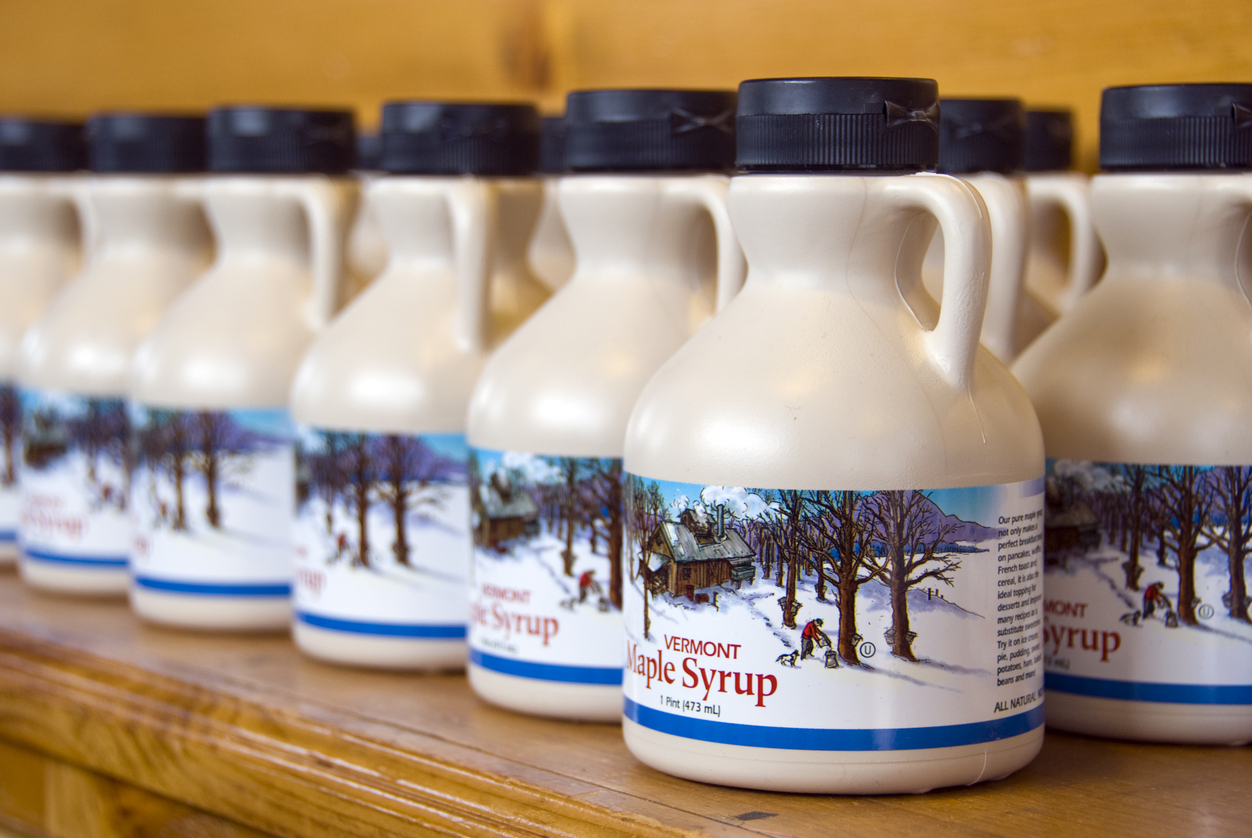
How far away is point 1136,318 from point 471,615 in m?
0.33

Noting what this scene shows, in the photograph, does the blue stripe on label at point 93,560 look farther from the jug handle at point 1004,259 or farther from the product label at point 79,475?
the jug handle at point 1004,259

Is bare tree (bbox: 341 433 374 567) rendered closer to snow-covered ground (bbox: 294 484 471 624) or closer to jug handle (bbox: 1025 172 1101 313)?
snow-covered ground (bbox: 294 484 471 624)

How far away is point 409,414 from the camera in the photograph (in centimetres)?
80

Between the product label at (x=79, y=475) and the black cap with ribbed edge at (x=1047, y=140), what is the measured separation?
1.85 feet

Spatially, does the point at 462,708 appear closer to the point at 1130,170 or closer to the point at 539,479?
the point at 539,479

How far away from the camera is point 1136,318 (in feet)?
2.25

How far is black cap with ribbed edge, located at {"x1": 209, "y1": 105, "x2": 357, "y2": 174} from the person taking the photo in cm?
90

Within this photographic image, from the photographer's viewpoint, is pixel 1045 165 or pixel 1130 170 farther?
pixel 1045 165

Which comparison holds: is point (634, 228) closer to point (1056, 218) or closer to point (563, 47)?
point (1056, 218)

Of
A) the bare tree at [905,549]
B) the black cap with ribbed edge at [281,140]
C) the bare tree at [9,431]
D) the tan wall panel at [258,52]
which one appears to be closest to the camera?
the bare tree at [905,549]

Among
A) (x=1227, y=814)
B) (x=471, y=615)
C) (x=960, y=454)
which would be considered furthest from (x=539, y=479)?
(x=1227, y=814)

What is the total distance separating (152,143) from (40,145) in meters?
0.16

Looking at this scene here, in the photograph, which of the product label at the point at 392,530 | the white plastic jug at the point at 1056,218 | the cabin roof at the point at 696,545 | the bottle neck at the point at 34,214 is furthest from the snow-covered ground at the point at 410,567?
the bottle neck at the point at 34,214

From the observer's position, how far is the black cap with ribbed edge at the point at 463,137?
0.81 metres
